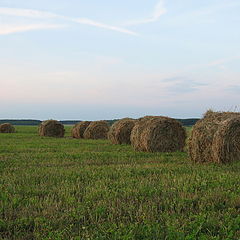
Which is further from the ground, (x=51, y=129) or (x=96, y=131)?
(x=51, y=129)

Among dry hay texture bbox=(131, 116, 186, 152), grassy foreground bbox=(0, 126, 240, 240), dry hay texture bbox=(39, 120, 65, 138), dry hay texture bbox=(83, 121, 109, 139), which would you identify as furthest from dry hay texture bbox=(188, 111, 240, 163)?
dry hay texture bbox=(39, 120, 65, 138)

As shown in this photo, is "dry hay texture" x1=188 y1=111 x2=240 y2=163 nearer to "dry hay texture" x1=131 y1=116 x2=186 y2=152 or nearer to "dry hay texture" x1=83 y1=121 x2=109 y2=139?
"dry hay texture" x1=131 y1=116 x2=186 y2=152

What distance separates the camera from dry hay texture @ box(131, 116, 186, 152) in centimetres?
1772

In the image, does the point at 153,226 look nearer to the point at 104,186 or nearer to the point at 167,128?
the point at 104,186

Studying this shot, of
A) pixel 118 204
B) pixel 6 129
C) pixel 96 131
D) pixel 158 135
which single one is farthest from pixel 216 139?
pixel 6 129

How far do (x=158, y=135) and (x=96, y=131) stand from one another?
13011 mm

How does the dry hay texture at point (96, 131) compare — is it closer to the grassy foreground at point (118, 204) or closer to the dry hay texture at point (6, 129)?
the dry hay texture at point (6, 129)

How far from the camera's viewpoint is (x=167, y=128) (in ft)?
59.7

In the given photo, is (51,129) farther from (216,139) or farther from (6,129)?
(216,139)

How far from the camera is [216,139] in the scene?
41.9 feet

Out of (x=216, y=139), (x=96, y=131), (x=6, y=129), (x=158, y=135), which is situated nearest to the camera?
(x=216, y=139)

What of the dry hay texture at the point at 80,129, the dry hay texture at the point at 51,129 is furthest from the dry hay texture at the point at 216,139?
the dry hay texture at the point at 51,129

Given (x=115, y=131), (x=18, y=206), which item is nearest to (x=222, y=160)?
(x=18, y=206)

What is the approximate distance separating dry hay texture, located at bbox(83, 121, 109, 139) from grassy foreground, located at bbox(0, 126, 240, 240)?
1963 cm
